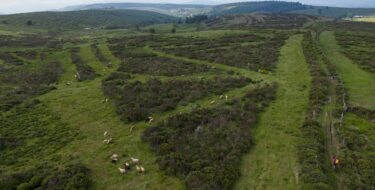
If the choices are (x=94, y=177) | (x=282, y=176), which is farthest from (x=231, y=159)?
(x=94, y=177)

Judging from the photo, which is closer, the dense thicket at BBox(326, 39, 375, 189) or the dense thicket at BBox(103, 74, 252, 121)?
the dense thicket at BBox(326, 39, 375, 189)

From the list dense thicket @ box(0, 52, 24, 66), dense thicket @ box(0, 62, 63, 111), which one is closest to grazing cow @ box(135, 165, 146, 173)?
dense thicket @ box(0, 62, 63, 111)

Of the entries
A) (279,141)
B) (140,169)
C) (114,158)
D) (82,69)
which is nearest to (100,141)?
(114,158)

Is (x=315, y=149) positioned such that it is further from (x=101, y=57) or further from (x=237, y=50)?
(x=101, y=57)

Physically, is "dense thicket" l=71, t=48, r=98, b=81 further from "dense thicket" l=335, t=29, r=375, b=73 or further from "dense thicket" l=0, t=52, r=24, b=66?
"dense thicket" l=335, t=29, r=375, b=73

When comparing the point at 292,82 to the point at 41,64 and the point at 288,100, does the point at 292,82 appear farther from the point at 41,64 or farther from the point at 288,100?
the point at 41,64
